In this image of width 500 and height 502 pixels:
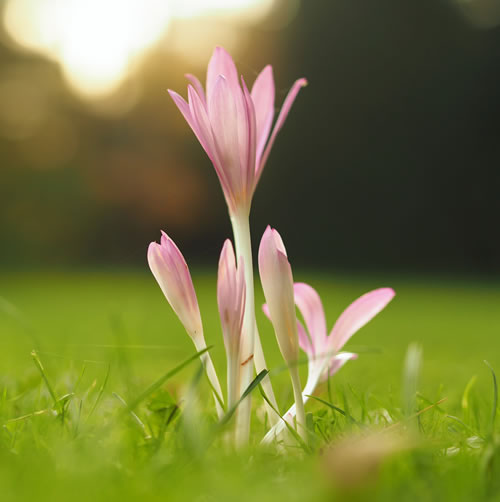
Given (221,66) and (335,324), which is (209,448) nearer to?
(335,324)

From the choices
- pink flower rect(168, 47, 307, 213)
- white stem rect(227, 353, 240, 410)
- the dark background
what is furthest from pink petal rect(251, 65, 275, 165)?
the dark background

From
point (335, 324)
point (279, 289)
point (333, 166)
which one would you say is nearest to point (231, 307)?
point (279, 289)

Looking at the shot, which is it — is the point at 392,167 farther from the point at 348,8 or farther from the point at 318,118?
the point at 348,8

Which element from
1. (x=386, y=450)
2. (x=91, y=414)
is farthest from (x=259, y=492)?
(x=91, y=414)

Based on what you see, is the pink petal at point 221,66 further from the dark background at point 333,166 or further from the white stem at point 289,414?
the dark background at point 333,166

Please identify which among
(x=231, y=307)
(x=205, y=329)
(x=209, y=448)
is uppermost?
(x=231, y=307)

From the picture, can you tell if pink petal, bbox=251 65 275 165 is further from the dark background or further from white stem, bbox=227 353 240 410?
the dark background

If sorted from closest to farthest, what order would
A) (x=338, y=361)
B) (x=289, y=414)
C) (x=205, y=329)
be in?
(x=289, y=414), (x=338, y=361), (x=205, y=329)
